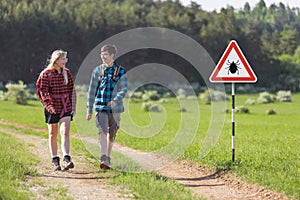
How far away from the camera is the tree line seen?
62031 mm

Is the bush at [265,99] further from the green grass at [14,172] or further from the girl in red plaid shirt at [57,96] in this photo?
the girl in red plaid shirt at [57,96]

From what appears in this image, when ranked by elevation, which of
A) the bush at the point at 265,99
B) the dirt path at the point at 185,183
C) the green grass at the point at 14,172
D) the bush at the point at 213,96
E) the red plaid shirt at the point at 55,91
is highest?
the red plaid shirt at the point at 55,91

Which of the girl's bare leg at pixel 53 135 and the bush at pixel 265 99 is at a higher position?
the girl's bare leg at pixel 53 135

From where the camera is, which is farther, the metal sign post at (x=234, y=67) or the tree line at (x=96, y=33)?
the tree line at (x=96, y=33)

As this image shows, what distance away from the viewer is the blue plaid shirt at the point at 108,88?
8875 mm

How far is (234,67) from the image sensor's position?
1002cm

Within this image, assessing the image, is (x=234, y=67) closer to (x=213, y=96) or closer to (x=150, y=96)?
(x=213, y=96)

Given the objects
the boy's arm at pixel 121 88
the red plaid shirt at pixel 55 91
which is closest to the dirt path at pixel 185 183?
the red plaid shirt at pixel 55 91

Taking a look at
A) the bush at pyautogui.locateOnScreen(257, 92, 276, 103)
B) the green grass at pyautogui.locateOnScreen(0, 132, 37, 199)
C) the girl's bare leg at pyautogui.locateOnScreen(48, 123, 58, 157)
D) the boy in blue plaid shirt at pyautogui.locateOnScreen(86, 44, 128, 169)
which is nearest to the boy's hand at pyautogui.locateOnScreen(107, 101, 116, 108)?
the boy in blue plaid shirt at pyautogui.locateOnScreen(86, 44, 128, 169)

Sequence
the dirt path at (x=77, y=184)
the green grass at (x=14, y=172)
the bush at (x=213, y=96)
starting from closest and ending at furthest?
the green grass at (x=14, y=172), the dirt path at (x=77, y=184), the bush at (x=213, y=96)

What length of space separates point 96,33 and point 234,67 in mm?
68116

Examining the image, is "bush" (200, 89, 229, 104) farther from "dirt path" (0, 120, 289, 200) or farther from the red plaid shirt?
the red plaid shirt

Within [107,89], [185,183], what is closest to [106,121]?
[107,89]

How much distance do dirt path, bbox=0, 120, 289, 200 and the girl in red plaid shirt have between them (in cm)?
49
